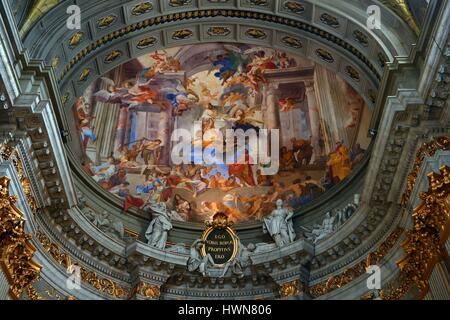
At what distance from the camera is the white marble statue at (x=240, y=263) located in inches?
632

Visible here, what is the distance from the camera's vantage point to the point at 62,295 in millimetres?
14219

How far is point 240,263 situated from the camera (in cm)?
1628

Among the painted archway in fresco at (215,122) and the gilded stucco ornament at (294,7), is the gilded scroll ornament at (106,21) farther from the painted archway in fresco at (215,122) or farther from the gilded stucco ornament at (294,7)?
the gilded stucco ornament at (294,7)

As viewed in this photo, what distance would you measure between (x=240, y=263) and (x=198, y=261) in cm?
107

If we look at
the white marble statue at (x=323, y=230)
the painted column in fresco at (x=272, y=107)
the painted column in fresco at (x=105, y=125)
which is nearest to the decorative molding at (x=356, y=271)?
the white marble statue at (x=323, y=230)

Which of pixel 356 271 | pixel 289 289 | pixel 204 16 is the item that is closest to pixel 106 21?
pixel 204 16

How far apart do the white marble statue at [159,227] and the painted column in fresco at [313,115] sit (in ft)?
15.2

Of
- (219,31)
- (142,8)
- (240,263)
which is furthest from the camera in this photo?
(219,31)

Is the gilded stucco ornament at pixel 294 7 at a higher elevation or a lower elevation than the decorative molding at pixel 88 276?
higher

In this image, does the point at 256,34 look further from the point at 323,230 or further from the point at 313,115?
the point at 323,230

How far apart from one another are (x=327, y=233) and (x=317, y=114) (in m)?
4.35
